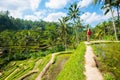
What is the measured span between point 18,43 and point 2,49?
55.5ft

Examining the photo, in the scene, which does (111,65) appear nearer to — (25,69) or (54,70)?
(54,70)

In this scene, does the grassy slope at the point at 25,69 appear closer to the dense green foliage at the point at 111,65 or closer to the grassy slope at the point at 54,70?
the grassy slope at the point at 54,70

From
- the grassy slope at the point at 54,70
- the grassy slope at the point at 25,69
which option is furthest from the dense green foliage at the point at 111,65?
the grassy slope at the point at 25,69

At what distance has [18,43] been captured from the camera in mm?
92750

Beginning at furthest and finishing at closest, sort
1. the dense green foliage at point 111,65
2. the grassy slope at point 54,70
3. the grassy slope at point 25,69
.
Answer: the grassy slope at point 25,69 < the grassy slope at point 54,70 < the dense green foliage at point 111,65

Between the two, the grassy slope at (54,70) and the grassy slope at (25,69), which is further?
the grassy slope at (25,69)

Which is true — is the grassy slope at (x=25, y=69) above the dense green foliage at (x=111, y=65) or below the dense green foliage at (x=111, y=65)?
below

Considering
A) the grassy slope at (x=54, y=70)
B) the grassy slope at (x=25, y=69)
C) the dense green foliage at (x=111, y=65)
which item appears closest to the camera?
the dense green foliage at (x=111, y=65)

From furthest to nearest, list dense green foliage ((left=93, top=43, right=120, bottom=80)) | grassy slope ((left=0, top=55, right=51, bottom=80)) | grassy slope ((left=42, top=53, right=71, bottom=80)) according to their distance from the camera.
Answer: grassy slope ((left=0, top=55, right=51, bottom=80)) < grassy slope ((left=42, top=53, right=71, bottom=80)) < dense green foliage ((left=93, top=43, right=120, bottom=80))

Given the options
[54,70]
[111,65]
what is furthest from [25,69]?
[111,65]

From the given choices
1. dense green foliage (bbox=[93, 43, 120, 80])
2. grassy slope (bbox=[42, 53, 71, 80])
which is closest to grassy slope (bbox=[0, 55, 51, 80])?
grassy slope (bbox=[42, 53, 71, 80])

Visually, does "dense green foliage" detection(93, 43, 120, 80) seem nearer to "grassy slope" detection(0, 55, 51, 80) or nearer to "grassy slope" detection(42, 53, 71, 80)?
"grassy slope" detection(42, 53, 71, 80)

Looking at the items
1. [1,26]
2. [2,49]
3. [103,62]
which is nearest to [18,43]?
[2,49]

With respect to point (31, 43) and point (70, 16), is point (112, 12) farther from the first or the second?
point (31, 43)
